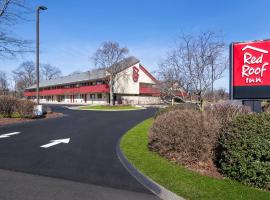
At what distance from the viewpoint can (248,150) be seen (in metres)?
6.06

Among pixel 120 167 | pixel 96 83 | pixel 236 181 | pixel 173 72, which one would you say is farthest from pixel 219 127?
pixel 96 83

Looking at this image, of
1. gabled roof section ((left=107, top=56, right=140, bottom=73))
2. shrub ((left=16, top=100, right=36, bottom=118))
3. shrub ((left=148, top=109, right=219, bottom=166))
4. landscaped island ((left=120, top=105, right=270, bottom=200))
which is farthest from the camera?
gabled roof section ((left=107, top=56, right=140, bottom=73))

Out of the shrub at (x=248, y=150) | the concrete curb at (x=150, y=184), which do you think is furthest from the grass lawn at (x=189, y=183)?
the shrub at (x=248, y=150)

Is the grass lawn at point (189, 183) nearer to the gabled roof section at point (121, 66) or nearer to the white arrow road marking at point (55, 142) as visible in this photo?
the white arrow road marking at point (55, 142)

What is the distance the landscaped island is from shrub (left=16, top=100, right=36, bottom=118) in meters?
13.9

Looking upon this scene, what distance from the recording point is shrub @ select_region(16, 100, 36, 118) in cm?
2089

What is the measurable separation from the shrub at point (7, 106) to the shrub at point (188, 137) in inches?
615

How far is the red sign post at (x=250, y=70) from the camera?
377 inches

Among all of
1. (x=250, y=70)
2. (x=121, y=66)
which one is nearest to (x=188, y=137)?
(x=250, y=70)

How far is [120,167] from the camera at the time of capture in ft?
24.9

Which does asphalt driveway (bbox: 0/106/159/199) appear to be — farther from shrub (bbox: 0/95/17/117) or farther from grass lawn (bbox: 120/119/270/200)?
shrub (bbox: 0/95/17/117)

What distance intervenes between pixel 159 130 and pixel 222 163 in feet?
7.76

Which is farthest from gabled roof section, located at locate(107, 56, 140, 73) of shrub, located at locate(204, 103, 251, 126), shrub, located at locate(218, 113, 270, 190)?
shrub, located at locate(218, 113, 270, 190)

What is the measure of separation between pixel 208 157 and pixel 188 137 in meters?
0.73
